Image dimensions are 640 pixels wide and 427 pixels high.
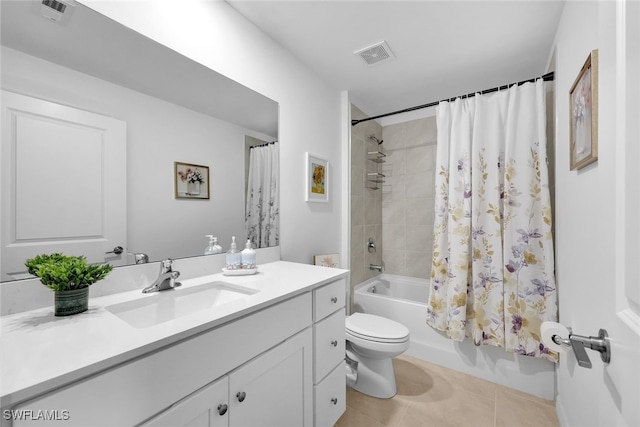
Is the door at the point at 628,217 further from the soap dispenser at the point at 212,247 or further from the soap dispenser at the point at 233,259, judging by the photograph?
the soap dispenser at the point at 212,247

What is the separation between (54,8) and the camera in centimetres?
94

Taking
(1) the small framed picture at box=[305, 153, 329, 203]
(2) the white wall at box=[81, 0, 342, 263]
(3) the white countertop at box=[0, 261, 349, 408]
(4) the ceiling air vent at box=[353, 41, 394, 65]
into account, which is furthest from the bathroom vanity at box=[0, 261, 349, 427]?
(4) the ceiling air vent at box=[353, 41, 394, 65]

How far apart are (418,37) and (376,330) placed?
76.4 inches

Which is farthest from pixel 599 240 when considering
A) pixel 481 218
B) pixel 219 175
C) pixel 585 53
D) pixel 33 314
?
pixel 33 314

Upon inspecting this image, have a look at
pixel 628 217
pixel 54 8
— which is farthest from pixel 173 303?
pixel 628 217

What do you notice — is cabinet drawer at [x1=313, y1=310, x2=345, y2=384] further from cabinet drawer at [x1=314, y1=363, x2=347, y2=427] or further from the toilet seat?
the toilet seat

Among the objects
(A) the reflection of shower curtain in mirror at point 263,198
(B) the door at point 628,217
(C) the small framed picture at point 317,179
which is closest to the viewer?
(B) the door at point 628,217

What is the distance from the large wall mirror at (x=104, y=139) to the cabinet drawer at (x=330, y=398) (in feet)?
2.94

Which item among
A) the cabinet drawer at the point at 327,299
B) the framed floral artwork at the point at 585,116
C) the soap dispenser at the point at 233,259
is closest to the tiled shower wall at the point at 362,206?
the cabinet drawer at the point at 327,299

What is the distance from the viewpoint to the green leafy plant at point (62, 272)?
79 centimetres

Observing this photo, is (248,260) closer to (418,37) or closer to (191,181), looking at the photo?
(191,181)

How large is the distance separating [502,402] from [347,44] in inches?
101

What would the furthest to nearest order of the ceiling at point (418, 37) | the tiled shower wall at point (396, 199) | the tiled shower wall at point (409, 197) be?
the tiled shower wall at point (409, 197)
the tiled shower wall at point (396, 199)
the ceiling at point (418, 37)

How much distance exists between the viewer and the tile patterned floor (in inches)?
61.4
